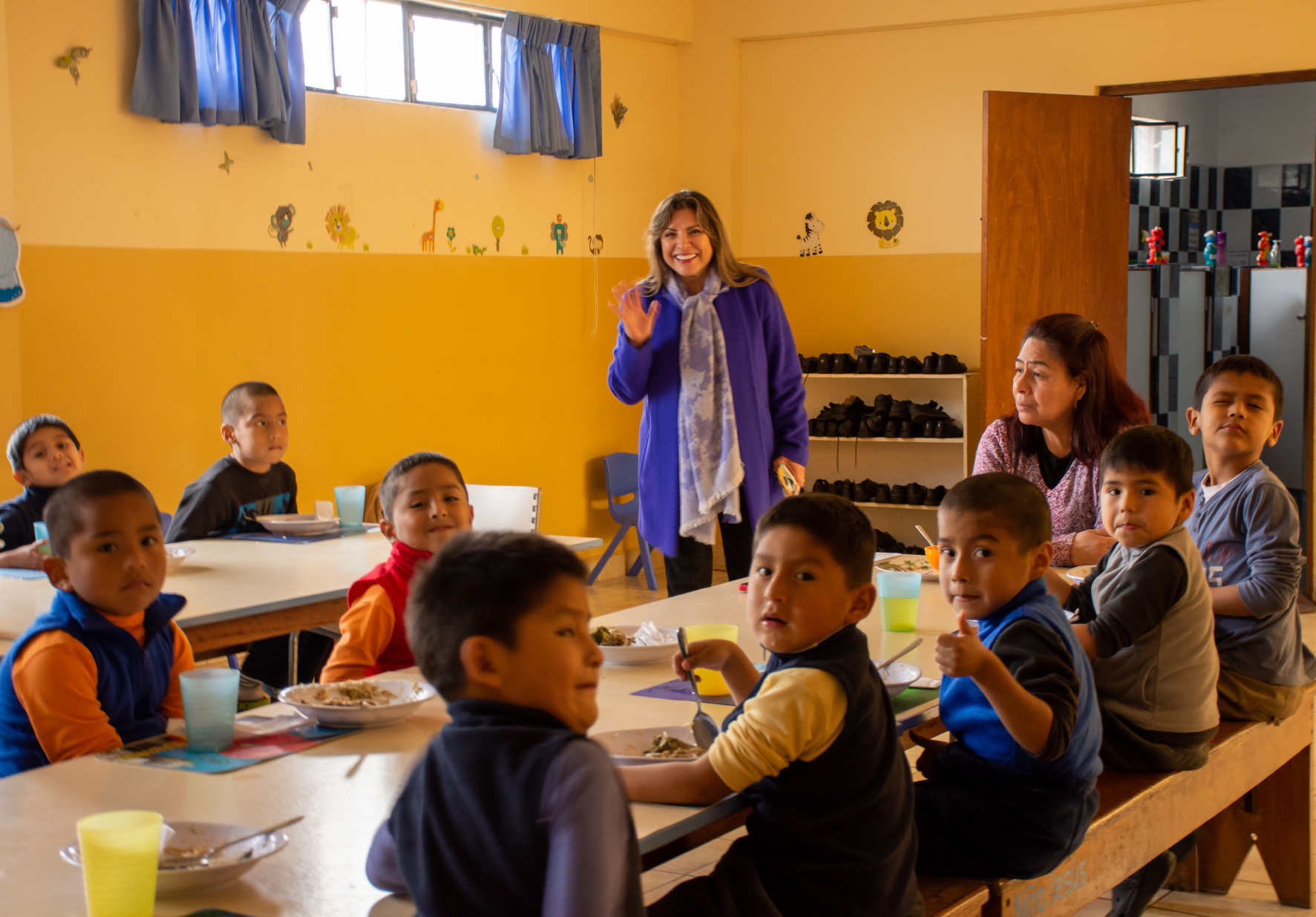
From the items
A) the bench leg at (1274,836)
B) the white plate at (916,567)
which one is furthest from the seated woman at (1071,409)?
the bench leg at (1274,836)

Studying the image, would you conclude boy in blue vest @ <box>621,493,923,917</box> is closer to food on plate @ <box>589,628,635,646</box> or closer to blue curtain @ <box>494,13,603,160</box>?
food on plate @ <box>589,628,635,646</box>

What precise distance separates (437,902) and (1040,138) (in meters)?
5.56

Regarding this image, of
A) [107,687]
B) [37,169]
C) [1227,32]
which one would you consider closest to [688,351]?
[107,687]

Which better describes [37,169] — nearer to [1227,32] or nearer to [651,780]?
[651,780]

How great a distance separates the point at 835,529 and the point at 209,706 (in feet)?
2.90

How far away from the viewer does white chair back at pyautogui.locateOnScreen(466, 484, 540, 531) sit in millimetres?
4082

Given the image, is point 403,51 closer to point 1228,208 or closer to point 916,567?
point 916,567

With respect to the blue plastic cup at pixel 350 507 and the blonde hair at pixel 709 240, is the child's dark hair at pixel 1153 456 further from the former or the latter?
the blue plastic cup at pixel 350 507

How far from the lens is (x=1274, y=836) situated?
295 centimetres

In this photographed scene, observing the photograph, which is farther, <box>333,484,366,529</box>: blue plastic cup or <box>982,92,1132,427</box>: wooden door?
<box>982,92,1132,427</box>: wooden door

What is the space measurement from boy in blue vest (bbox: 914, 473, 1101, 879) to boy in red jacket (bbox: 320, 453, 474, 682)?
887 millimetres

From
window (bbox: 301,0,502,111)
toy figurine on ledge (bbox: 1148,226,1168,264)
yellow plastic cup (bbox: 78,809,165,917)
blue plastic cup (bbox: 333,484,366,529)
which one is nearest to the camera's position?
yellow plastic cup (bbox: 78,809,165,917)

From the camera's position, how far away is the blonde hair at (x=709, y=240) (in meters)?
3.73

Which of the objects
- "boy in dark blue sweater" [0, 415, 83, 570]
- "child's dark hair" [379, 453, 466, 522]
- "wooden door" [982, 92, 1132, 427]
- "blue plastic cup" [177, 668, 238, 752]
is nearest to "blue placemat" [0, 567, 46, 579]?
"boy in dark blue sweater" [0, 415, 83, 570]
